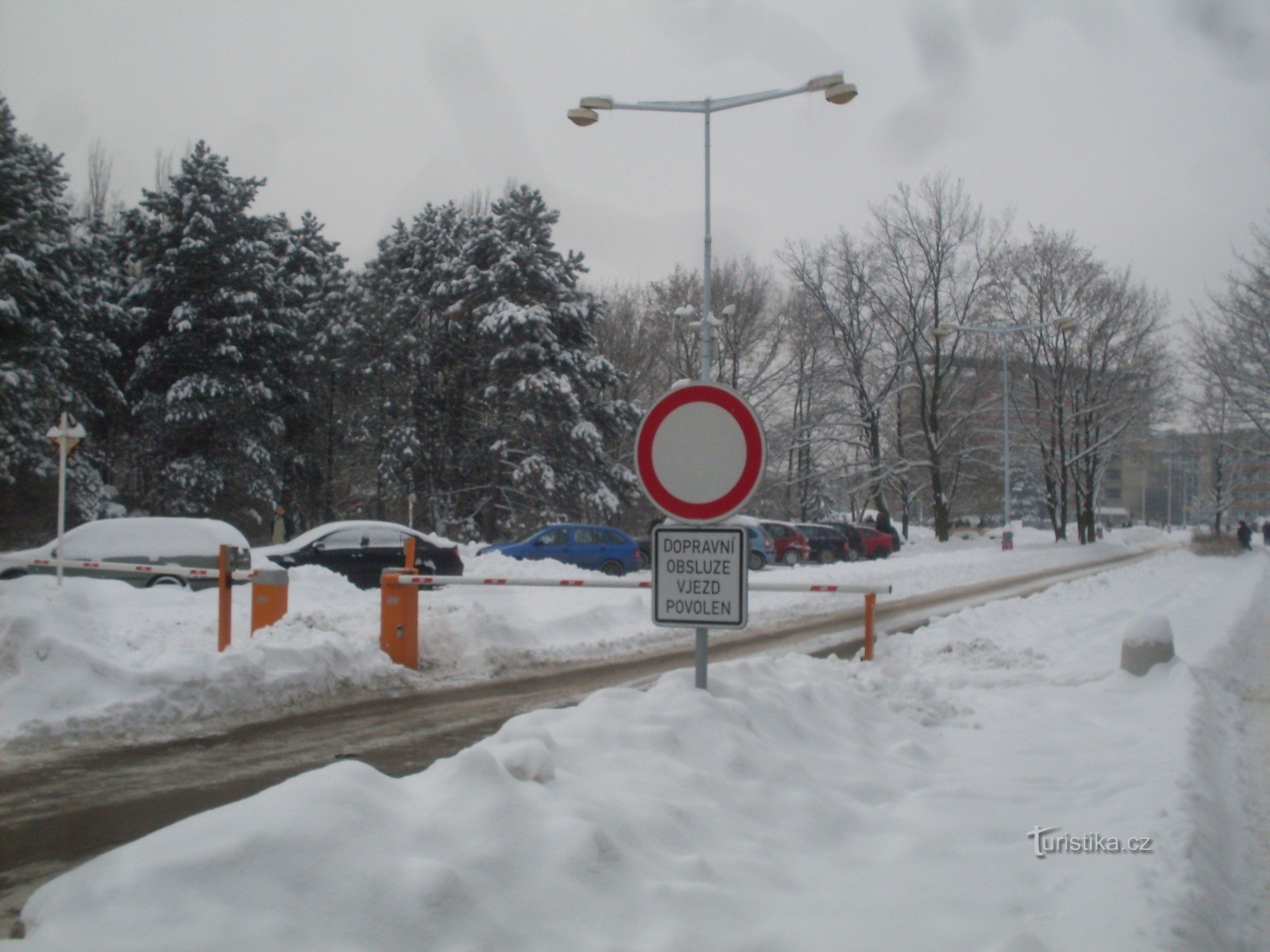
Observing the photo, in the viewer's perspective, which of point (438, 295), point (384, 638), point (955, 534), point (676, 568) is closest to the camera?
point (676, 568)

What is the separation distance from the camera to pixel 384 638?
10.2m

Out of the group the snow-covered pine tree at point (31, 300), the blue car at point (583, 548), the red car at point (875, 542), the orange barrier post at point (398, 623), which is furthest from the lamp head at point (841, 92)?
the red car at point (875, 542)

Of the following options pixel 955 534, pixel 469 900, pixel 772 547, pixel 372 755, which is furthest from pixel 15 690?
pixel 955 534

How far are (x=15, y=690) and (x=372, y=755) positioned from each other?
293cm

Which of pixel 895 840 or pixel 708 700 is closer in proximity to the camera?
pixel 895 840

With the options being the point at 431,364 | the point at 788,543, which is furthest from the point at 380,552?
the point at 431,364

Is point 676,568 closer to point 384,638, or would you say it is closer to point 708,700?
point 708,700

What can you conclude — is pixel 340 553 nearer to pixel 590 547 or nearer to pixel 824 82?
pixel 590 547

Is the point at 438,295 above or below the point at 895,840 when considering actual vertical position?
above

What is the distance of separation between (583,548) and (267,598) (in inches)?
666

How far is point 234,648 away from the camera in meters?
8.90

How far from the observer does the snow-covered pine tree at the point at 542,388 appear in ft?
126

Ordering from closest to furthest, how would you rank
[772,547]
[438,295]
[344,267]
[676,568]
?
1. [676,568]
2. [772,547]
3. [438,295]
4. [344,267]

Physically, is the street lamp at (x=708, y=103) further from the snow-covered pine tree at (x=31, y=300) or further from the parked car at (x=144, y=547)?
the snow-covered pine tree at (x=31, y=300)
